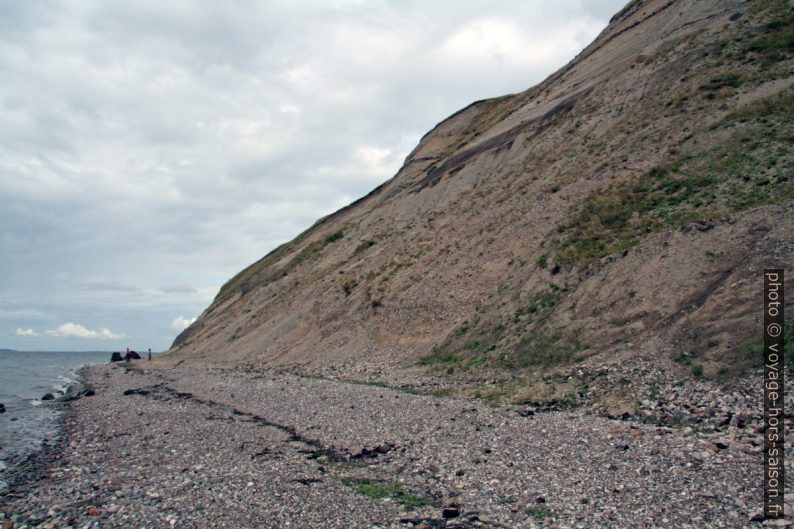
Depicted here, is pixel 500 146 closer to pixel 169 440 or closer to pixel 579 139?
pixel 579 139

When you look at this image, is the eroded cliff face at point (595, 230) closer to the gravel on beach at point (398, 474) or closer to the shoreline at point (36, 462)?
the gravel on beach at point (398, 474)

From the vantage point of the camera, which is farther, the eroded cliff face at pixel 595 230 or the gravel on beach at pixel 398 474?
the eroded cliff face at pixel 595 230

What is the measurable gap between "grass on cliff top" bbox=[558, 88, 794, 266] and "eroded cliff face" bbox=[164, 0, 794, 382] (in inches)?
3.5

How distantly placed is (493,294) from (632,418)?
1445 centimetres

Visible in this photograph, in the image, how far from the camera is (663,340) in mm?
16812

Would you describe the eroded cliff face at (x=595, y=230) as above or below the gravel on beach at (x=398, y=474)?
above

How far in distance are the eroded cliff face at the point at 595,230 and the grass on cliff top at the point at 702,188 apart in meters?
0.09

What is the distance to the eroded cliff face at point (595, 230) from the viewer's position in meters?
18.2

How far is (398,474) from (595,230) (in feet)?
56.4

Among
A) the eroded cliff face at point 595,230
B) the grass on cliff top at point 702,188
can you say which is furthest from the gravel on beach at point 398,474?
the grass on cliff top at point 702,188

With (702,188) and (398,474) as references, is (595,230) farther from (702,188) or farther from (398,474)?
(398,474)

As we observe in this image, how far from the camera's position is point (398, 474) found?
11820 millimetres

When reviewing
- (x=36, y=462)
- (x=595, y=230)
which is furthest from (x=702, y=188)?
(x=36, y=462)

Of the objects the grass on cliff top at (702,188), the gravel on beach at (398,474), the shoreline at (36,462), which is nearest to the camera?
the gravel on beach at (398,474)
